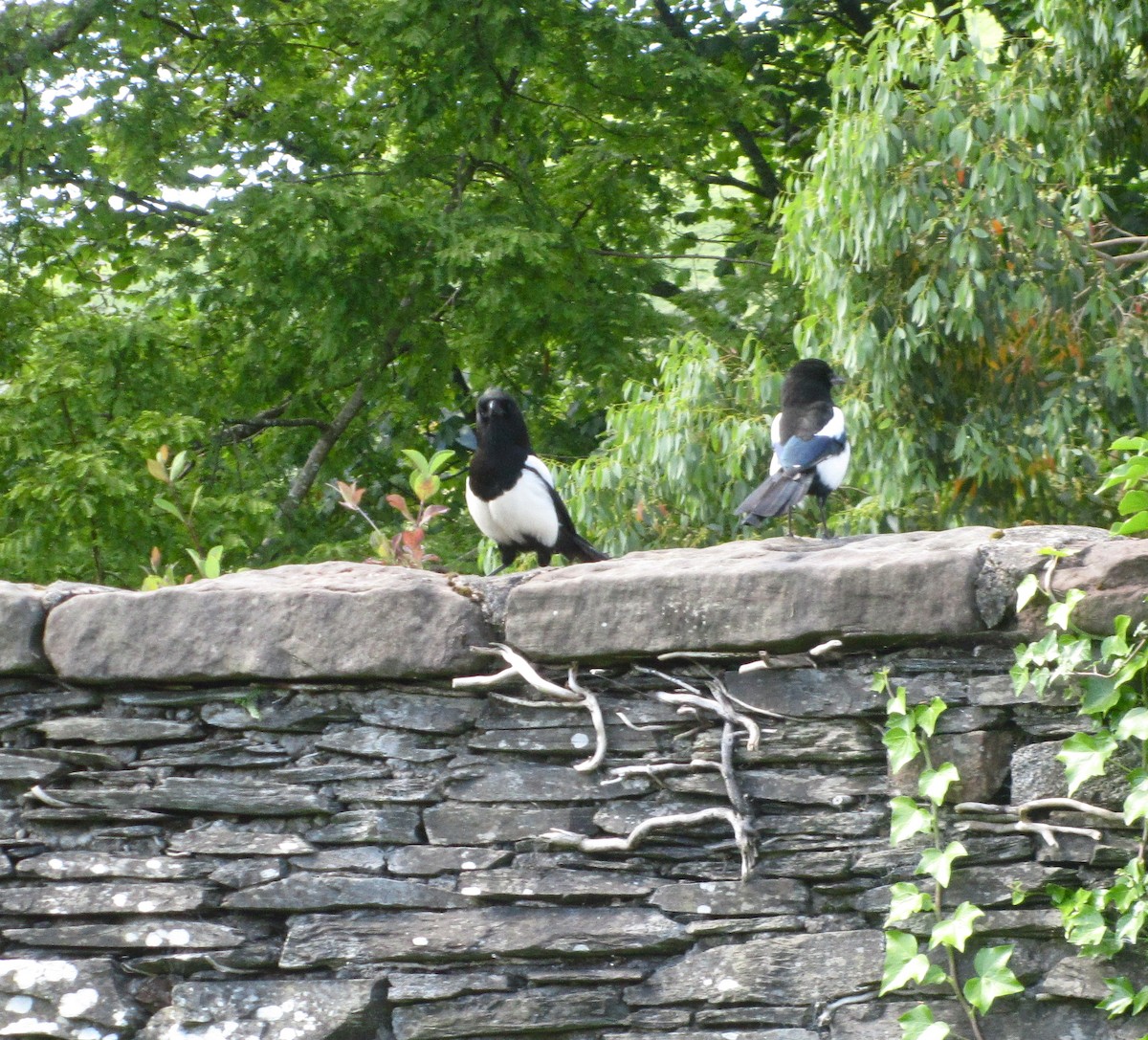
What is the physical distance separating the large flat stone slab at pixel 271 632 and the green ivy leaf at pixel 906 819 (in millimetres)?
809

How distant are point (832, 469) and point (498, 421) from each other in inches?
50.5

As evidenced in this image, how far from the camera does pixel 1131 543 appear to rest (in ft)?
8.32

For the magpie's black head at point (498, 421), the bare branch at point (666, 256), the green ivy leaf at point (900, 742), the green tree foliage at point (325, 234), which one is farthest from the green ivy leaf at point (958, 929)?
the bare branch at point (666, 256)

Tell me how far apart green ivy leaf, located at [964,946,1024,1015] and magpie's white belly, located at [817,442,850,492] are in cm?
255

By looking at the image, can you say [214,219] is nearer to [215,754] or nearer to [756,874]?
[215,754]

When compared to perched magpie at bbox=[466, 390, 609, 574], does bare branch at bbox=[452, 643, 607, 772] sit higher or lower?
lower

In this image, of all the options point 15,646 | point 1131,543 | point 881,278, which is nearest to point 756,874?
point 1131,543

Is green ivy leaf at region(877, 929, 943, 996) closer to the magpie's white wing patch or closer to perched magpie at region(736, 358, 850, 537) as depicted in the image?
perched magpie at region(736, 358, 850, 537)

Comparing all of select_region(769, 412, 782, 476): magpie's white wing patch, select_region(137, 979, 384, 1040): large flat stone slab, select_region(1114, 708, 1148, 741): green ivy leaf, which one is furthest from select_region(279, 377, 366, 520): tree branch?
select_region(1114, 708, 1148, 741): green ivy leaf

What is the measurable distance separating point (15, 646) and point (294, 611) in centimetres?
57

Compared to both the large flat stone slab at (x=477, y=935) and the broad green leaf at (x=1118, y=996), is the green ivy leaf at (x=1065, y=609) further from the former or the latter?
the large flat stone slab at (x=477, y=935)

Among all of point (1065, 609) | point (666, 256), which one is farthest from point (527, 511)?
point (666, 256)

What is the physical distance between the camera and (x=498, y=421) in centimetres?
550

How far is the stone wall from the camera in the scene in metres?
2.54
